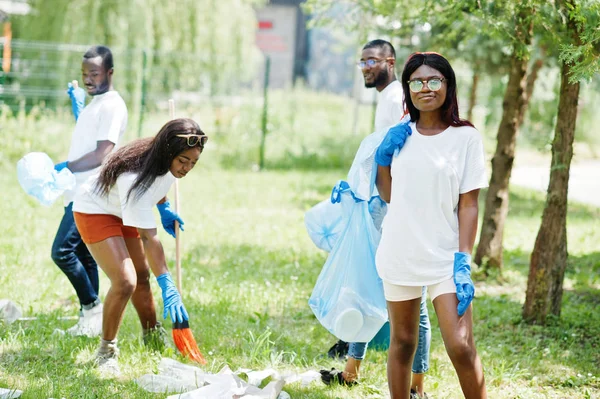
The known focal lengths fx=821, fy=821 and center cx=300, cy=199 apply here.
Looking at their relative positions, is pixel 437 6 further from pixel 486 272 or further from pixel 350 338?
pixel 350 338

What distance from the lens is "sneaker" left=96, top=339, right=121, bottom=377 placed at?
4.72 m

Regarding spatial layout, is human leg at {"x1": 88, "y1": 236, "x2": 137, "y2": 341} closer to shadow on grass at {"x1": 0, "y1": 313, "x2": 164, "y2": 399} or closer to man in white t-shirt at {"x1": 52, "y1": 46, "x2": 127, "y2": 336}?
shadow on grass at {"x1": 0, "y1": 313, "x2": 164, "y2": 399}

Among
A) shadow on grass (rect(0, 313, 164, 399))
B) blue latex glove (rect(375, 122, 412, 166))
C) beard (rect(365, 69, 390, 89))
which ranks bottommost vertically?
shadow on grass (rect(0, 313, 164, 399))

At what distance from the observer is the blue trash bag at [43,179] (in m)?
5.09

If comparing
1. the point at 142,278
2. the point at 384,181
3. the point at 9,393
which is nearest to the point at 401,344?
the point at 384,181

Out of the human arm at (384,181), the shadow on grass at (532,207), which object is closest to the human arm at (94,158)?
the human arm at (384,181)

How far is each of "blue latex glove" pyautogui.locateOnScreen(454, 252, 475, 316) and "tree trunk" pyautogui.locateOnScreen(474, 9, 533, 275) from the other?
4093mm

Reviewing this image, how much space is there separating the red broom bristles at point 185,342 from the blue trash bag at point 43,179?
115 cm

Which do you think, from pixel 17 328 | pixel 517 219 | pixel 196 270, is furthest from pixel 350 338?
pixel 517 219

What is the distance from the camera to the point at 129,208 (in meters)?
4.52

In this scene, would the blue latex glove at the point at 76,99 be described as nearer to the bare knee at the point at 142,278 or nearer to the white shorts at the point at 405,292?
the bare knee at the point at 142,278

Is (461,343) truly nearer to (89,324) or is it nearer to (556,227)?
(556,227)

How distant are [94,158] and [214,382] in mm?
1755

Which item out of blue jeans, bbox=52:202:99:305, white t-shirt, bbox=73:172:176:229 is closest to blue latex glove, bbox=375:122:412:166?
white t-shirt, bbox=73:172:176:229
